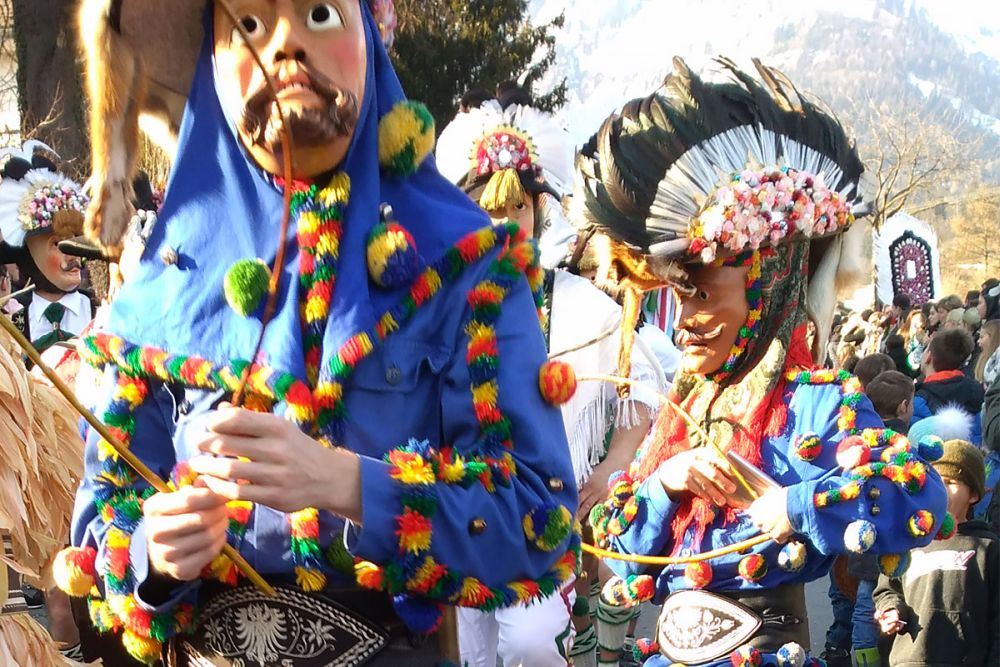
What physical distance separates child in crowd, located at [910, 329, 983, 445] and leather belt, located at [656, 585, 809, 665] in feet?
15.1

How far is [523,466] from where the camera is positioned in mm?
1922

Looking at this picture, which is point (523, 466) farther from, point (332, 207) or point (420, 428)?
point (332, 207)

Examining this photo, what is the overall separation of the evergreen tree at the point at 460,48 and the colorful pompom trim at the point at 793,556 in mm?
16754

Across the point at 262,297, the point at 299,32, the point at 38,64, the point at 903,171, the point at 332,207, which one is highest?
the point at 903,171

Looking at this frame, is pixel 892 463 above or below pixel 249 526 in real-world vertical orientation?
above

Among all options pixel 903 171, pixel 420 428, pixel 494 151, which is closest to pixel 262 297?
pixel 420 428

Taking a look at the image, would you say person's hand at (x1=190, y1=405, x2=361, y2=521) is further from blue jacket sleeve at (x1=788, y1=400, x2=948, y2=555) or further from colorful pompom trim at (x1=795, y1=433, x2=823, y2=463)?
colorful pompom trim at (x1=795, y1=433, x2=823, y2=463)

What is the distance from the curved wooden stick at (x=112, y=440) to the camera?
5.67ft

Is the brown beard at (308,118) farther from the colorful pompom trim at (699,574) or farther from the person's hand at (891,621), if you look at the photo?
the person's hand at (891,621)

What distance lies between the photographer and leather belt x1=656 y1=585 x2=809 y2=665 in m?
3.27

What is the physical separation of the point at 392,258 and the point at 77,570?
29.7 inches

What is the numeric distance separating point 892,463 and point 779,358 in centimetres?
49

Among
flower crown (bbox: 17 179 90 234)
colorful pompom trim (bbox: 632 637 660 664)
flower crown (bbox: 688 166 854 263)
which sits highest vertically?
flower crown (bbox: 17 179 90 234)

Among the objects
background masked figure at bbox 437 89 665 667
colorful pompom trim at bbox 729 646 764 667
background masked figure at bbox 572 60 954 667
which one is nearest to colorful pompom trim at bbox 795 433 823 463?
background masked figure at bbox 572 60 954 667
